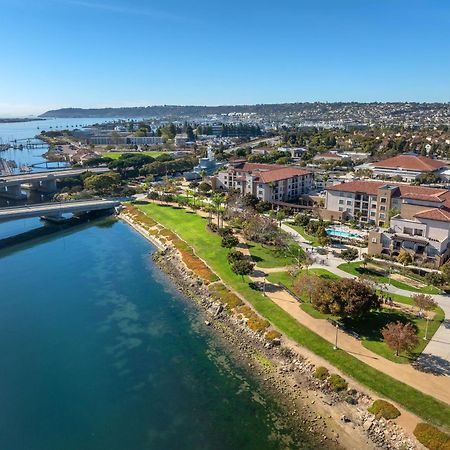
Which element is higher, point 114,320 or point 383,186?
point 383,186

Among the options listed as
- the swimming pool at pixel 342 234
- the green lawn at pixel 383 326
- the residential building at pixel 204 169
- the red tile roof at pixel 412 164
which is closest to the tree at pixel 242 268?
the green lawn at pixel 383 326

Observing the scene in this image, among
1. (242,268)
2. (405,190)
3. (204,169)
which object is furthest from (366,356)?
(204,169)

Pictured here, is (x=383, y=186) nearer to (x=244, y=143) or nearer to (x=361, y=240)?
(x=361, y=240)

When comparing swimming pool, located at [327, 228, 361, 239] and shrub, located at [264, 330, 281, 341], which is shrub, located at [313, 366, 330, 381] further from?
swimming pool, located at [327, 228, 361, 239]

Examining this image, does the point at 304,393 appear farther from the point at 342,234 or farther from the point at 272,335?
the point at 342,234

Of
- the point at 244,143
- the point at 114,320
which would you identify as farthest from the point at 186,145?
the point at 114,320

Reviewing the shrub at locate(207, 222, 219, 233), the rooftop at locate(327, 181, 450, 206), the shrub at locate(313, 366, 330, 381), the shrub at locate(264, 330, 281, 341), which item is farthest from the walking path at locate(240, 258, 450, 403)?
the rooftop at locate(327, 181, 450, 206)
